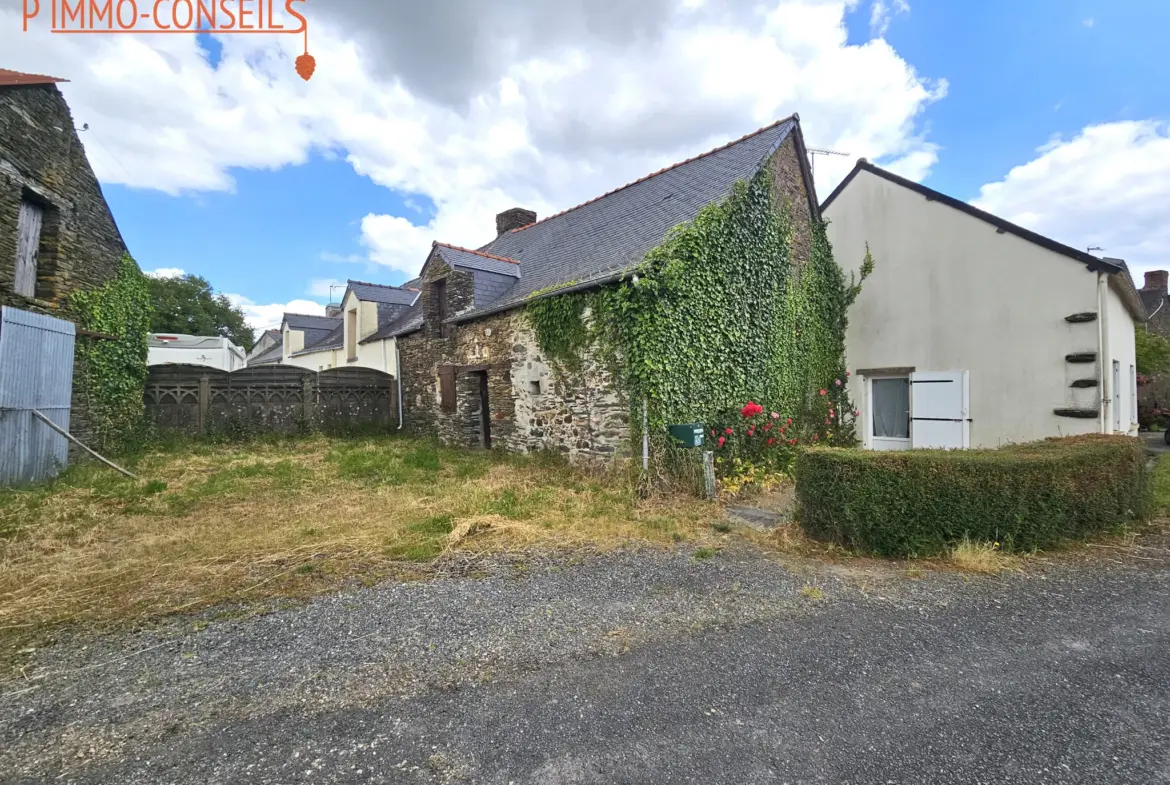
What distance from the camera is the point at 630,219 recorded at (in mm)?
10305

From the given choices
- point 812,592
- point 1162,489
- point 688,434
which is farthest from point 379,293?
point 1162,489

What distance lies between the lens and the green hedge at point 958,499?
4.51 m

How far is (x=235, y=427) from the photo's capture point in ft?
40.5

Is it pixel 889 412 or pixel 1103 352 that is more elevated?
pixel 1103 352

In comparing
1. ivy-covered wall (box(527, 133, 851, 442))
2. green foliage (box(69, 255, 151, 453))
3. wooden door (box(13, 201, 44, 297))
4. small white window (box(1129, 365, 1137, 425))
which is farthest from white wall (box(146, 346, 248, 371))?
small white window (box(1129, 365, 1137, 425))

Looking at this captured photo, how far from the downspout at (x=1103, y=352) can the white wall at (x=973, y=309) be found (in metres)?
0.08

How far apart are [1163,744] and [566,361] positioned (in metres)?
7.34

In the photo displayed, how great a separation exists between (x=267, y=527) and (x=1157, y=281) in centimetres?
3850

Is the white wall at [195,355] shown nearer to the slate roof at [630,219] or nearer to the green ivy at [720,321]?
the slate roof at [630,219]

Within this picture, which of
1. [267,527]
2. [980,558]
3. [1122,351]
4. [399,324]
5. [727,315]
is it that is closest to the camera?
[980,558]

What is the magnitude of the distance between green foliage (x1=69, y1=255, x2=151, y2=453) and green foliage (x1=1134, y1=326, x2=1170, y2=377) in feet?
82.8

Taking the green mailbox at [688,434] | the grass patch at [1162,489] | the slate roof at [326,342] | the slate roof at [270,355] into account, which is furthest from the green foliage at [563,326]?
the slate roof at [270,355]

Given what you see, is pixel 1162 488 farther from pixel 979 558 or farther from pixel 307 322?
pixel 307 322

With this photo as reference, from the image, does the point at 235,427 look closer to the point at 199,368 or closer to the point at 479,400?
the point at 199,368
